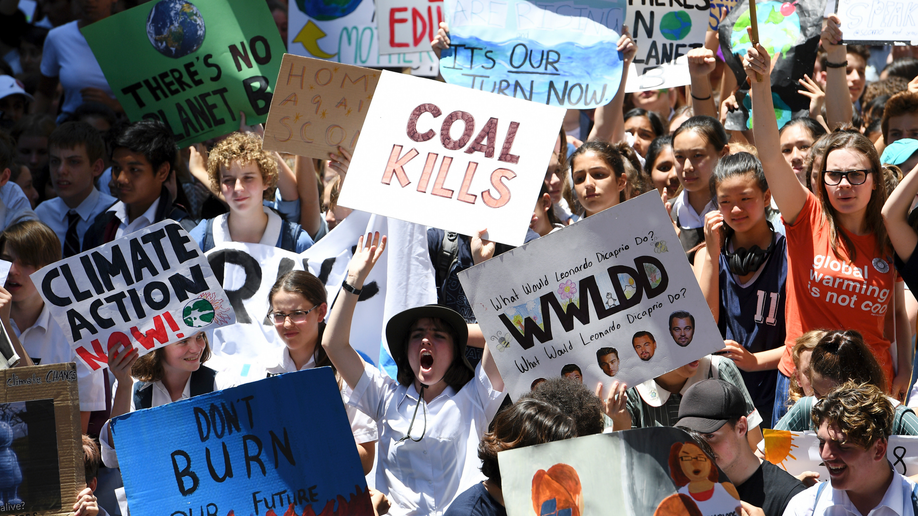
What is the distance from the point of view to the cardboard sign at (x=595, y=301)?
4.13 metres

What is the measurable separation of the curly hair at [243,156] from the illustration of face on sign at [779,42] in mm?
3062

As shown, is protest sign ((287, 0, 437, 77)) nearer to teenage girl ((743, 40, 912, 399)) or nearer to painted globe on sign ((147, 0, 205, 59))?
painted globe on sign ((147, 0, 205, 59))

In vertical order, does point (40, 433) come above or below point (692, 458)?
below

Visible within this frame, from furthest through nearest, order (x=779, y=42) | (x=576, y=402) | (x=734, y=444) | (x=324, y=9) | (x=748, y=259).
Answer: (x=324, y=9) → (x=779, y=42) → (x=748, y=259) → (x=734, y=444) → (x=576, y=402)

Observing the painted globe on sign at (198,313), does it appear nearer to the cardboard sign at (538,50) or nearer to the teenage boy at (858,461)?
the cardboard sign at (538,50)

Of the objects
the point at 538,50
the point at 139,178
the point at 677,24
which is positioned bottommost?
the point at 139,178

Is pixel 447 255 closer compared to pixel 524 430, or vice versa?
pixel 524 430

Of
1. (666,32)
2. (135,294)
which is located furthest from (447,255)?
(666,32)

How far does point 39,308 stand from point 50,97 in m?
4.00

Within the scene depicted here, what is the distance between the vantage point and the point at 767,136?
181 inches

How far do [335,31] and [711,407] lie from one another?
15.3 feet

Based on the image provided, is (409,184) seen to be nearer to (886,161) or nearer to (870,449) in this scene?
Result: (870,449)

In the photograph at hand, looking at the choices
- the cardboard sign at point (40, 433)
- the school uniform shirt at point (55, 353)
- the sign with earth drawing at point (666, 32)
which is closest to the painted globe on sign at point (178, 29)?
the school uniform shirt at point (55, 353)

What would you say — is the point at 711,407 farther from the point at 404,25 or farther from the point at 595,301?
the point at 404,25
